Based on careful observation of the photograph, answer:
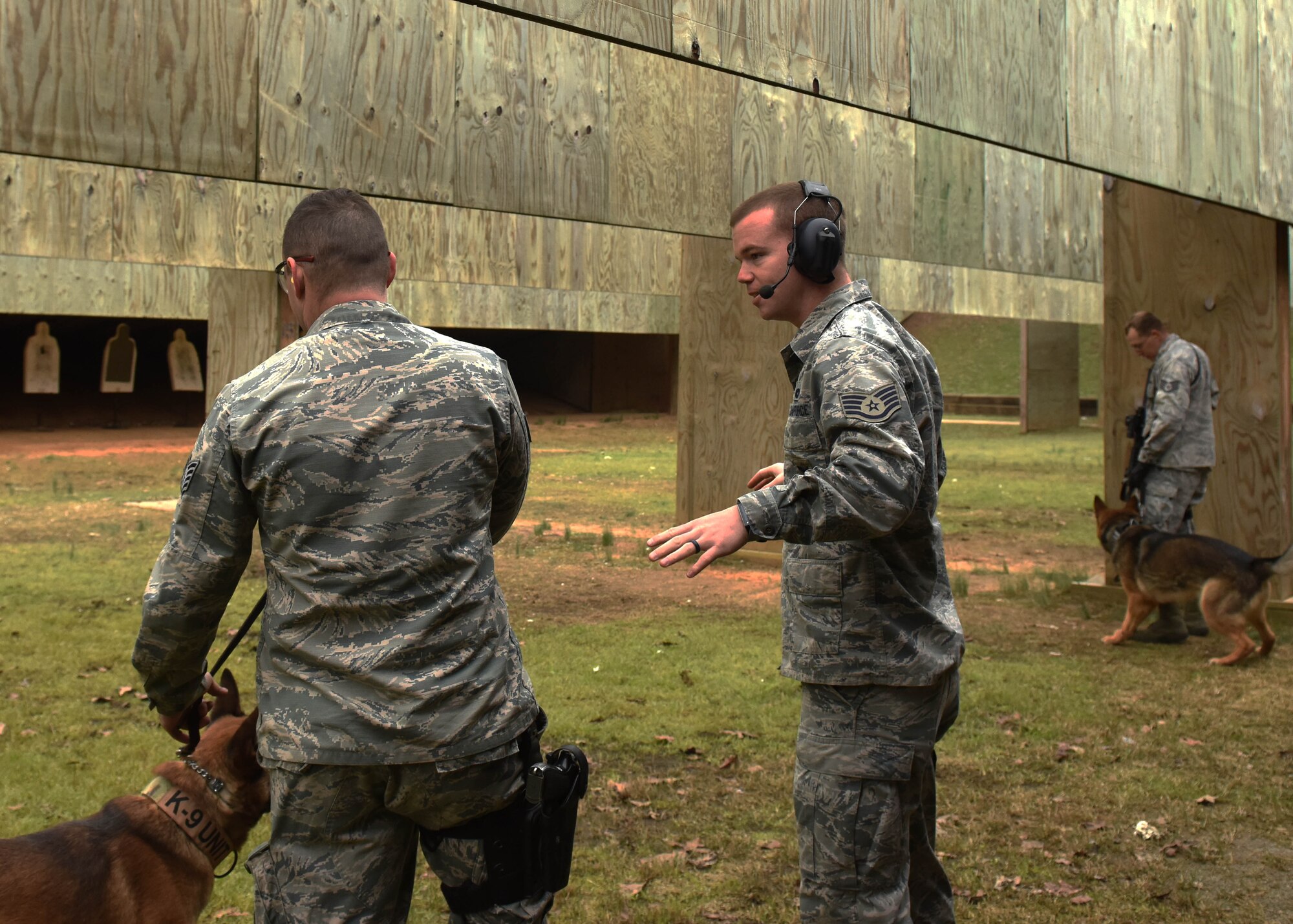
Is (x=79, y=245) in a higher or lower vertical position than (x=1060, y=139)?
lower

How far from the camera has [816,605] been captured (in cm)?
292

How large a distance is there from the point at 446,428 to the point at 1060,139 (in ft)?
18.6

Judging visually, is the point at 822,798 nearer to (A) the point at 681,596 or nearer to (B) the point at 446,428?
(B) the point at 446,428

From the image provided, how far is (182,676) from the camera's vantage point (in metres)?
2.59

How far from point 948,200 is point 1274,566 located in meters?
6.10

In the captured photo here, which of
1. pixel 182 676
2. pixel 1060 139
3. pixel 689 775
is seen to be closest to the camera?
pixel 182 676

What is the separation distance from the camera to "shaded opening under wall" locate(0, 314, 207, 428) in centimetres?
2383

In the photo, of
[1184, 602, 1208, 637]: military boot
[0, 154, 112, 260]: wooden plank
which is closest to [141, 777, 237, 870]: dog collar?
[0, 154, 112, 260]: wooden plank

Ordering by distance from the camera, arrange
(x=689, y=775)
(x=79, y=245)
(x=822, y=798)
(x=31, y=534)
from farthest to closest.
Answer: (x=31, y=534) < (x=79, y=245) < (x=689, y=775) < (x=822, y=798)

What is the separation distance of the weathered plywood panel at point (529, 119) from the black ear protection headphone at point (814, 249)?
4103mm

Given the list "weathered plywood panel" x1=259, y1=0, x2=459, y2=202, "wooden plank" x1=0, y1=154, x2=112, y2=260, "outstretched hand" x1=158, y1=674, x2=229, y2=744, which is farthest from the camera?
"wooden plank" x1=0, y1=154, x2=112, y2=260

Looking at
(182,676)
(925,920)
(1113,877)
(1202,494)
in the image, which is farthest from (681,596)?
(182,676)

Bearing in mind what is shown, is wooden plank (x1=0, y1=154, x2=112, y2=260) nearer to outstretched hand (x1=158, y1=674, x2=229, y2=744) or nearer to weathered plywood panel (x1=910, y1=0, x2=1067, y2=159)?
weathered plywood panel (x1=910, y1=0, x2=1067, y2=159)

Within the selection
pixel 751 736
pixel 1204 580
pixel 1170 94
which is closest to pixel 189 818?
pixel 751 736
